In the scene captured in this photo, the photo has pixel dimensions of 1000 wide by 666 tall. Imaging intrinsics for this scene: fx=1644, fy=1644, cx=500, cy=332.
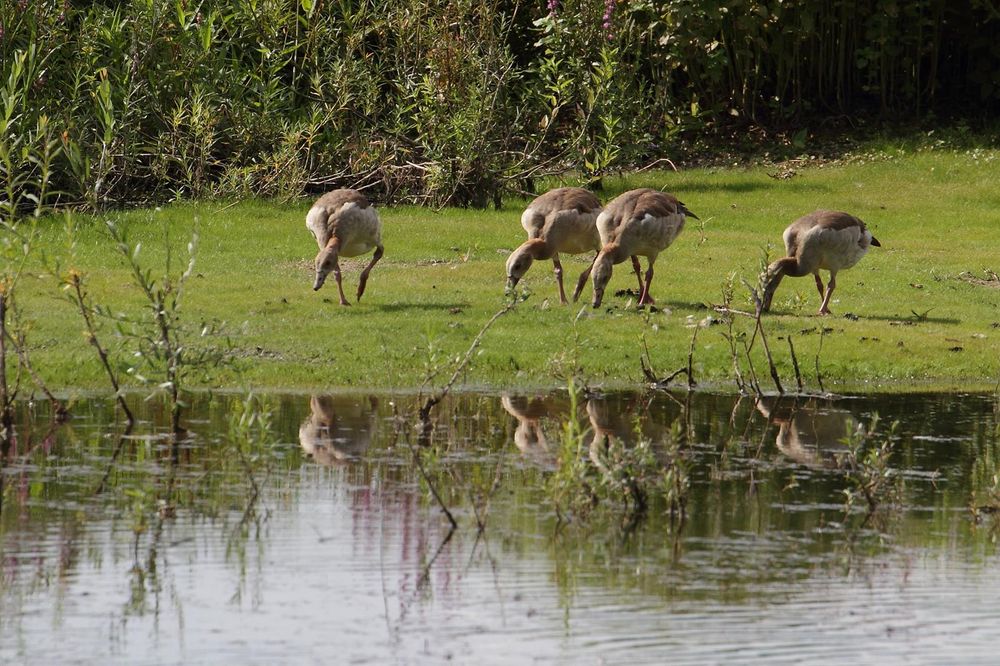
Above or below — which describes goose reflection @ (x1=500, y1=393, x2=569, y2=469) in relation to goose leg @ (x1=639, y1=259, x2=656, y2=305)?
below

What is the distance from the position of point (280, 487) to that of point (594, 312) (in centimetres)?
771

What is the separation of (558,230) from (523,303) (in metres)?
1.32

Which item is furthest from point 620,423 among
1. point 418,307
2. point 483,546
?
point 418,307

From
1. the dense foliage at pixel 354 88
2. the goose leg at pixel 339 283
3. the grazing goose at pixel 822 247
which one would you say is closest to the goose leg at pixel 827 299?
the grazing goose at pixel 822 247

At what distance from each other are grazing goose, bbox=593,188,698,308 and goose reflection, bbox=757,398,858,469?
3.99 meters

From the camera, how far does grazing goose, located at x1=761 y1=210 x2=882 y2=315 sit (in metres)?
18.6

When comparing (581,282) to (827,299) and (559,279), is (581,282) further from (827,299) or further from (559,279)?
(827,299)

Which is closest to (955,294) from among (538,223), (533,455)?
(538,223)

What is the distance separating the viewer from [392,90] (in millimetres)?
29281

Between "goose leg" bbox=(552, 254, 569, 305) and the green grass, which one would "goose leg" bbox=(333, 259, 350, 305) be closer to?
the green grass

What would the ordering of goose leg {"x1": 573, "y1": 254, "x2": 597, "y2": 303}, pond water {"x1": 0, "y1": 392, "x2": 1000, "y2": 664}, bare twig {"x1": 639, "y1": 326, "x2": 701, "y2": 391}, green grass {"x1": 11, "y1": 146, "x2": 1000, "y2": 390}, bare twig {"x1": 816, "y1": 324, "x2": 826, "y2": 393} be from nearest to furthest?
1. pond water {"x1": 0, "y1": 392, "x2": 1000, "y2": 664}
2. bare twig {"x1": 816, "y1": 324, "x2": 826, "y2": 393}
3. bare twig {"x1": 639, "y1": 326, "x2": 701, "y2": 391}
4. green grass {"x1": 11, "y1": 146, "x2": 1000, "y2": 390}
5. goose leg {"x1": 573, "y1": 254, "x2": 597, "y2": 303}

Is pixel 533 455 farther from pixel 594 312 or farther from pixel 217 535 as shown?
pixel 594 312

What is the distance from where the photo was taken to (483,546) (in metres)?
9.59

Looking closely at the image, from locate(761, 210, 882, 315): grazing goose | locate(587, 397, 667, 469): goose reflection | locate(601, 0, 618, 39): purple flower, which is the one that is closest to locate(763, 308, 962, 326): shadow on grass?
locate(761, 210, 882, 315): grazing goose
